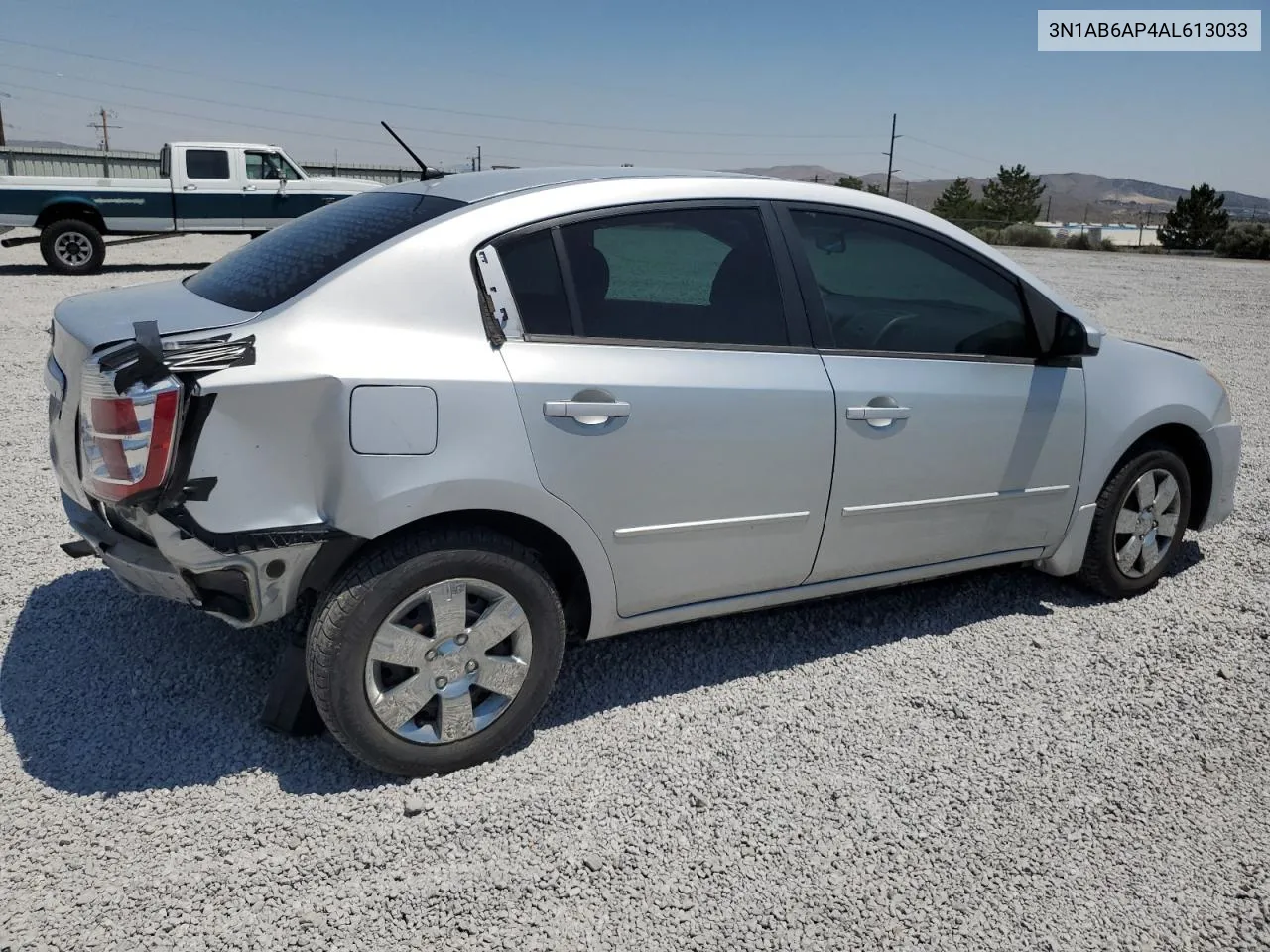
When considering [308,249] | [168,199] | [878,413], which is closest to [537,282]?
[308,249]

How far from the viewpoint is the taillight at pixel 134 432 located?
7.90 feet

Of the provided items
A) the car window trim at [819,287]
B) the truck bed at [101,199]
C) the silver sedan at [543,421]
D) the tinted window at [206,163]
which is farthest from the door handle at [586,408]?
the tinted window at [206,163]

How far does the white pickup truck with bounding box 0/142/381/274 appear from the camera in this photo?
602 inches

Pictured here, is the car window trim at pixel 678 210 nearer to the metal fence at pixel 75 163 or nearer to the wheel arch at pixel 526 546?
the wheel arch at pixel 526 546

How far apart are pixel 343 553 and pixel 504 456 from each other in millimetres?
504

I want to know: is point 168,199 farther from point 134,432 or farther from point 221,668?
point 134,432

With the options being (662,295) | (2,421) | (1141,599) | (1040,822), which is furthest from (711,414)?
(2,421)

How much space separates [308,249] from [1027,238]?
131ft

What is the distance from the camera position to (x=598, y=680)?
3.49m

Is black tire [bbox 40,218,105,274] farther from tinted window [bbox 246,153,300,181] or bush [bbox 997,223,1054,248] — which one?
bush [bbox 997,223,1054,248]

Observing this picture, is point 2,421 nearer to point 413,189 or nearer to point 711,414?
point 413,189

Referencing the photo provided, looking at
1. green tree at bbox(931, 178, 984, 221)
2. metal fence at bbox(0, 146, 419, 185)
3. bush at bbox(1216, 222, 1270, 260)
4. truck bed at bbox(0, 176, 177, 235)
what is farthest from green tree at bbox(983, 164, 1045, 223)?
truck bed at bbox(0, 176, 177, 235)

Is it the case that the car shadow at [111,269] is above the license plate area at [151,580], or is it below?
above

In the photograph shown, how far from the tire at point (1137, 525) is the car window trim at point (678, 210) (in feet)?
5.55
